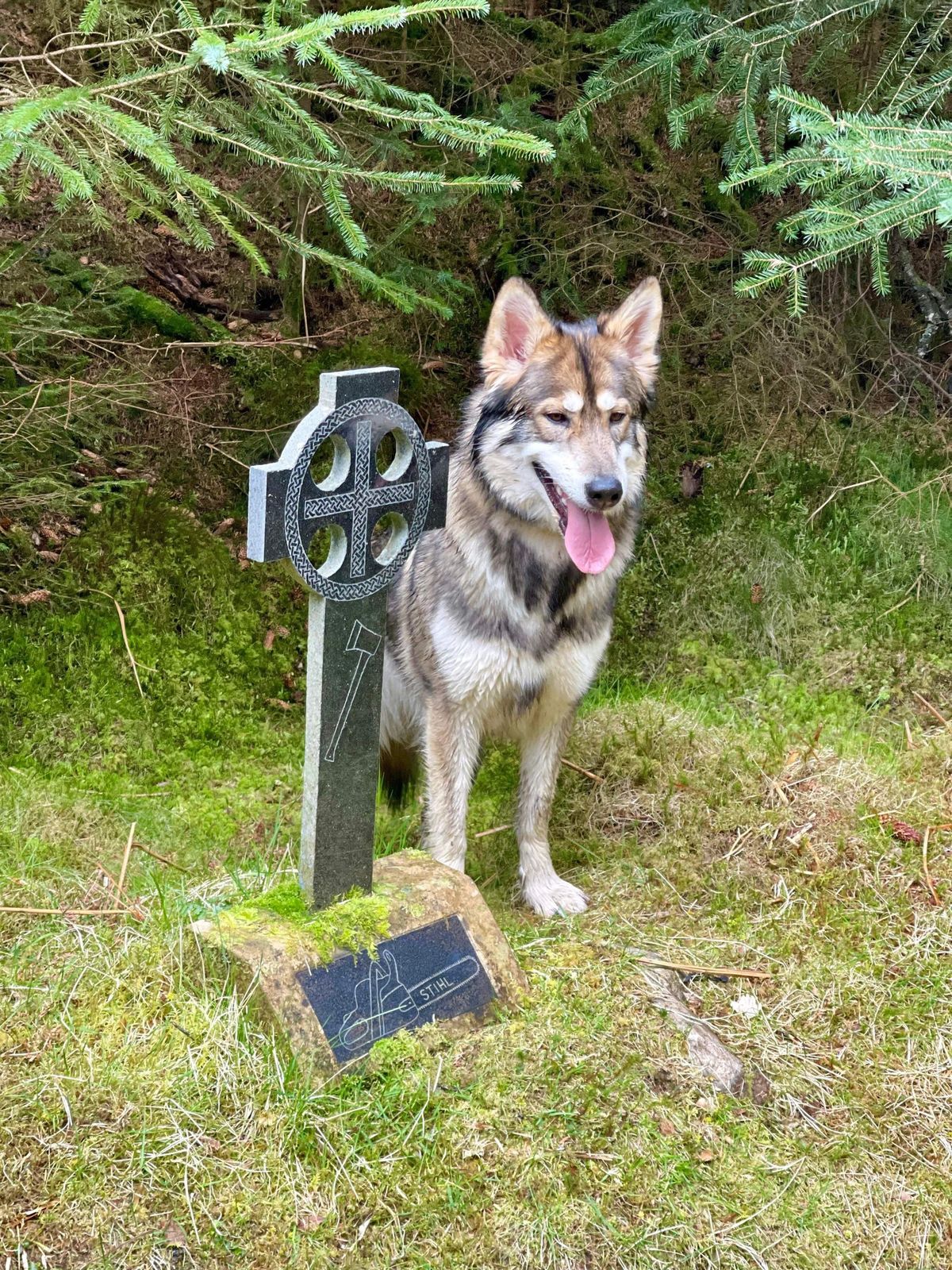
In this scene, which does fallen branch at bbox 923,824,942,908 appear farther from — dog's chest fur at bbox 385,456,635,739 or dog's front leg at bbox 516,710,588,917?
dog's chest fur at bbox 385,456,635,739

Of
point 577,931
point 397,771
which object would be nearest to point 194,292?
point 397,771

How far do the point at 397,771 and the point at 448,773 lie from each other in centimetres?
97

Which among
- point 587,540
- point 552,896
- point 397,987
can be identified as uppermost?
point 587,540

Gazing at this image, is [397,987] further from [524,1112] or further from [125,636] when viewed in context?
[125,636]

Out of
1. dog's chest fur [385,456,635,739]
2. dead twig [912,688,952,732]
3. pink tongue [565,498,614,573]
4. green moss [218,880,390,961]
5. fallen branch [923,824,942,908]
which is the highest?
pink tongue [565,498,614,573]

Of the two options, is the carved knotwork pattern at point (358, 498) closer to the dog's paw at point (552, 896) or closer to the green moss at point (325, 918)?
the green moss at point (325, 918)

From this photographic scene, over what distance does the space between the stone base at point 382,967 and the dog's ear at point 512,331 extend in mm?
1542

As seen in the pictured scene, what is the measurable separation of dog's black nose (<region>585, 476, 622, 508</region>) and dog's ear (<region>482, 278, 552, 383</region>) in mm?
512

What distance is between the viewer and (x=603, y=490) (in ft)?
11.1

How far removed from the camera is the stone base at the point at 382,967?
293 centimetres

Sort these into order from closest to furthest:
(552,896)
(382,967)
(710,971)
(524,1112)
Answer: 1. (524,1112)
2. (382,967)
3. (710,971)
4. (552,896)

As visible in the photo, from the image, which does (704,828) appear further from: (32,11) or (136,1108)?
(32,11)

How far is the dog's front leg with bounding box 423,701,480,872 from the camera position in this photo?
13.1 ft

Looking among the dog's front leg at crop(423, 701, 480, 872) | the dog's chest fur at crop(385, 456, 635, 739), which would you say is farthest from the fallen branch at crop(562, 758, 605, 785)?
the dog's front leg at crop(423, 701, 480, 872)
